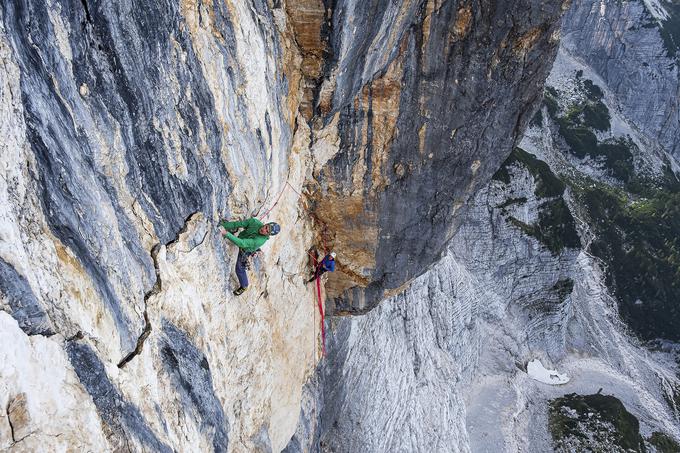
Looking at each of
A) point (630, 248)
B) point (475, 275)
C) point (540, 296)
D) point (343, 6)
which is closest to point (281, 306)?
point (343, 6)

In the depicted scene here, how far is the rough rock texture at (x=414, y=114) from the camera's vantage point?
35.8ft

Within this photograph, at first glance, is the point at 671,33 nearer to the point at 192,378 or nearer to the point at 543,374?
the point at 543,374

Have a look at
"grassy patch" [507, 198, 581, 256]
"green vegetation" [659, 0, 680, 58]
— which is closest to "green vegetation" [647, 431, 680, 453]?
"grassy patch" [507, 198, 581, 256]

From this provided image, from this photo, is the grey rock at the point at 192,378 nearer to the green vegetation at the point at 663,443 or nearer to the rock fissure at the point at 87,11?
the rock fissure at the point at 87,11

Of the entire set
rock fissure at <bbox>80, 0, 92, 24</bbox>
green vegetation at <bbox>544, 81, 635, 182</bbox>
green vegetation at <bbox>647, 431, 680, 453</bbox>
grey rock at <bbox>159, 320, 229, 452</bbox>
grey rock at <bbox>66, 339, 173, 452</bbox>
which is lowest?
green vegetation at <bbox>647, 431, 680, 453</bbox>

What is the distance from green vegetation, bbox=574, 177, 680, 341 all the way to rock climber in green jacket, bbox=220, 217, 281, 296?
140 ft

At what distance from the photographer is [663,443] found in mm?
28797

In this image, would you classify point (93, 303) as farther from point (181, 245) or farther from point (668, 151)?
point (668, 151)

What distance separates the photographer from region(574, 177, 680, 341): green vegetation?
4175cm

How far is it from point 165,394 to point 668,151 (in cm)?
8302

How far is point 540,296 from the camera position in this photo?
111ft

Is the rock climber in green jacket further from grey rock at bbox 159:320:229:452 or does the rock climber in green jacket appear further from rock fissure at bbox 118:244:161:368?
rock fissure at bbox 118:244:161:368

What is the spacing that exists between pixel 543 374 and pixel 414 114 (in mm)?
26886

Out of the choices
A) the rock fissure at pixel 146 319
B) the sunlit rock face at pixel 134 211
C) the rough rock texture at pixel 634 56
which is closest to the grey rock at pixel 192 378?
the sunlit rock face at pixel 134 211
